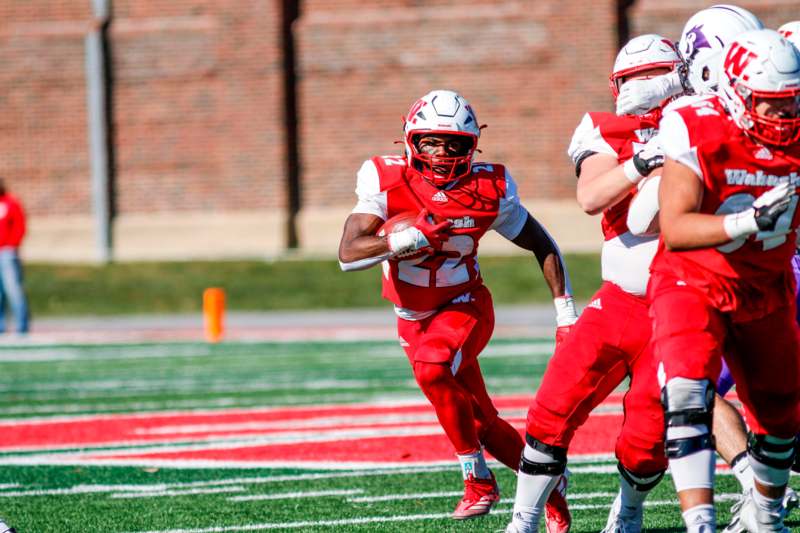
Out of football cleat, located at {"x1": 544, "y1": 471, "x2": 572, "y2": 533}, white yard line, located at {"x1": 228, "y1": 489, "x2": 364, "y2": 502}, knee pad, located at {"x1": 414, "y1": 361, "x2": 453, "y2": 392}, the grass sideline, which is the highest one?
knee pad, located at {"x1": 414, "y1": 361, "x2": 453, "y2": 392}

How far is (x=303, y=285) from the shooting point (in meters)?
21.8

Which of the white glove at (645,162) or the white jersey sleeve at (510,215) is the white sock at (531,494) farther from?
the white jersey sleeve at (510,215)

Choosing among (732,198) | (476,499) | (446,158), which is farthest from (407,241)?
(732,198)

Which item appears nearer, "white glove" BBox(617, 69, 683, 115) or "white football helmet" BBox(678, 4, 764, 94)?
"white glove" BBox(617, 69, 683, 115)

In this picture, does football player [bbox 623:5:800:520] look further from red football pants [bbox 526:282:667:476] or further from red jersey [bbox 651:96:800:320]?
red jersey [bbox 651:96:800:320]

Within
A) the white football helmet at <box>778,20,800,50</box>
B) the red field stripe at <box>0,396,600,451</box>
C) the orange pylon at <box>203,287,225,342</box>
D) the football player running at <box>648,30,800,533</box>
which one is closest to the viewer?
the football player running at <box>648,30,800,533</box>

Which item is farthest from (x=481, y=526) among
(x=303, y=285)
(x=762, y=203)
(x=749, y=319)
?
(x=303, y=285)

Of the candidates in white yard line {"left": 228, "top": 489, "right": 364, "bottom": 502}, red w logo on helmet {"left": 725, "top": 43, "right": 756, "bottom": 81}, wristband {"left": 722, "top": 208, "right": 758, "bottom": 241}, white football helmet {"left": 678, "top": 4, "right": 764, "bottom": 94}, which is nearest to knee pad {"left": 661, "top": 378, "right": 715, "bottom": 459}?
wristband {"left": 722, "top": 208, "right": 758, "bottom": 241}

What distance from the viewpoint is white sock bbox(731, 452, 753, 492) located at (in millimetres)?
5223

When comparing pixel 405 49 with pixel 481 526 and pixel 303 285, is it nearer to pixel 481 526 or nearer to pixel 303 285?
pixel 303 285

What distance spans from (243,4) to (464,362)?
18.8 meters

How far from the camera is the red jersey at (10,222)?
53.7 ft

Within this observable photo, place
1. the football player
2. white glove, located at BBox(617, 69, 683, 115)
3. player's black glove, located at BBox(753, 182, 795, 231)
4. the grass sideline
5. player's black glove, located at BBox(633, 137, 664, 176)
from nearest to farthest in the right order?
player's black glove, located at BBox(753, 182, 795, 231), player's black glove, located at BBox(633, 137, 664, 176), white glove, located at BBox(617, 69, 683, 115), the football player, the grass sideline

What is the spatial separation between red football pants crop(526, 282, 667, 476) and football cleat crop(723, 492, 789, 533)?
373 mm
